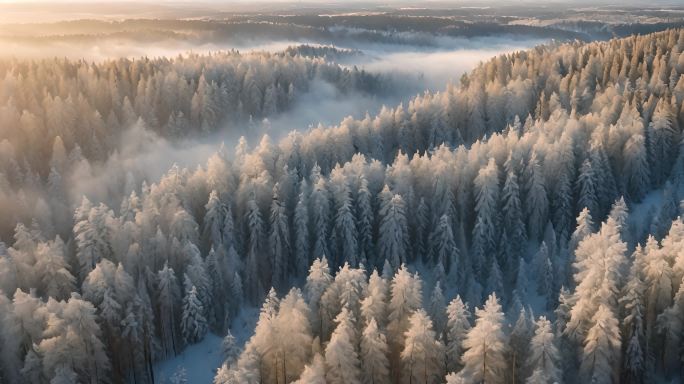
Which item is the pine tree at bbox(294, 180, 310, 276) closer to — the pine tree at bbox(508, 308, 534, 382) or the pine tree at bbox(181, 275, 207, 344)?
the pine tree at bbox(181, 275, 207, 344)

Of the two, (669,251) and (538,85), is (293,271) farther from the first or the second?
(538,85)

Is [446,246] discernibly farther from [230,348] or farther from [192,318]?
[192,318]

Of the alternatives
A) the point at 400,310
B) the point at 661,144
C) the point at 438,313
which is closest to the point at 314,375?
the point at 400,310

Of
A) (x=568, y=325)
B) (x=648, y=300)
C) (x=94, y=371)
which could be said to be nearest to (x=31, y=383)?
(x=94, y=371)

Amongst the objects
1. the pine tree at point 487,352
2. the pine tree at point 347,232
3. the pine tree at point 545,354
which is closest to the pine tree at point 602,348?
the pine tree at point 545,354

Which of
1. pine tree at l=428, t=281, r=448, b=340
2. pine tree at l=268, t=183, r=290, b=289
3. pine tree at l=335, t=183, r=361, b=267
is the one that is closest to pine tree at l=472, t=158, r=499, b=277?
pine tree at l=335, t=183, r=361, b=267

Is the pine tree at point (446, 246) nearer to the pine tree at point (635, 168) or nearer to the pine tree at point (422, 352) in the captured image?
the pine tree at point (635, 168)

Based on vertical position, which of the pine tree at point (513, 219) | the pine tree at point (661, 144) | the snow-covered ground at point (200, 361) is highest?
the pine tree at point (661, 144)
